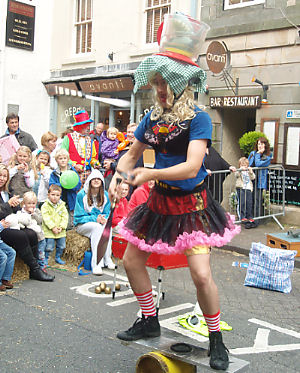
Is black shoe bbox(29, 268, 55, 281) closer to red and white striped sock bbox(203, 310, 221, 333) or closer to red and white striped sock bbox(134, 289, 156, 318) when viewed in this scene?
red and white striped sock bbox(134, 289, 156, 318)

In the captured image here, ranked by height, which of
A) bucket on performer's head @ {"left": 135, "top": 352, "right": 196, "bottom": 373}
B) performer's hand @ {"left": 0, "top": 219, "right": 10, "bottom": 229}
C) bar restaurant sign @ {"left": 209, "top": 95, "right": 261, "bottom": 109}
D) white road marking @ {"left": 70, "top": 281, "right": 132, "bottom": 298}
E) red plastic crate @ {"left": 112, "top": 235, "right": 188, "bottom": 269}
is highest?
bar restaurant sign @ {"left": 209, "top": 95, "right": 261, "bottom": 109}

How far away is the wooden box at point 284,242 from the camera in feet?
24.5

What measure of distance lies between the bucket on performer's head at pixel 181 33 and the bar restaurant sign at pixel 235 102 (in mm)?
7667

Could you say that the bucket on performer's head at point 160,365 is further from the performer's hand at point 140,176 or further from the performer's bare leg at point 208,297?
the performer's hand at point 140,176

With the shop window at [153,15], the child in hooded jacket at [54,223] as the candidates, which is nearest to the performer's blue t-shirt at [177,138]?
the child in hooded jacket at [54,223]

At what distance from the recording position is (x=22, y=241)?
602 centimetres

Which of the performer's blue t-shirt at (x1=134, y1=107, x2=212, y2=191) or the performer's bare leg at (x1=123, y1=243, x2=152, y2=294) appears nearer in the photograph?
the performer's blue t-shirt at (x1=134, y1=107, x2=212, y2=191)

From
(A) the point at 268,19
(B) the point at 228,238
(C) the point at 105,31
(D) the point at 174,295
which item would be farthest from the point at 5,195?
(C) the point at 105,31

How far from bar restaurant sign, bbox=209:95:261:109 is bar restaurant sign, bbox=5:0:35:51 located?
8.24 metres

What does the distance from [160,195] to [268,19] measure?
8.39 m

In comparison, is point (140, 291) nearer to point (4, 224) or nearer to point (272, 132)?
point (4, 224)

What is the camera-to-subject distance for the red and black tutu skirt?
11.0ft

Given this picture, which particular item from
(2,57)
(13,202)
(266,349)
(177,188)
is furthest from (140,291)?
(2,57)

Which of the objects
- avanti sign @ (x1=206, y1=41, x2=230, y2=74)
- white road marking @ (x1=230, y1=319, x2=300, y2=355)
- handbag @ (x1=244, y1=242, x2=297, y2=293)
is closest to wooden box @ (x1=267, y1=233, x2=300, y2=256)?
handbag @ (x1=244, y1=242, x2=297, y2=293)
